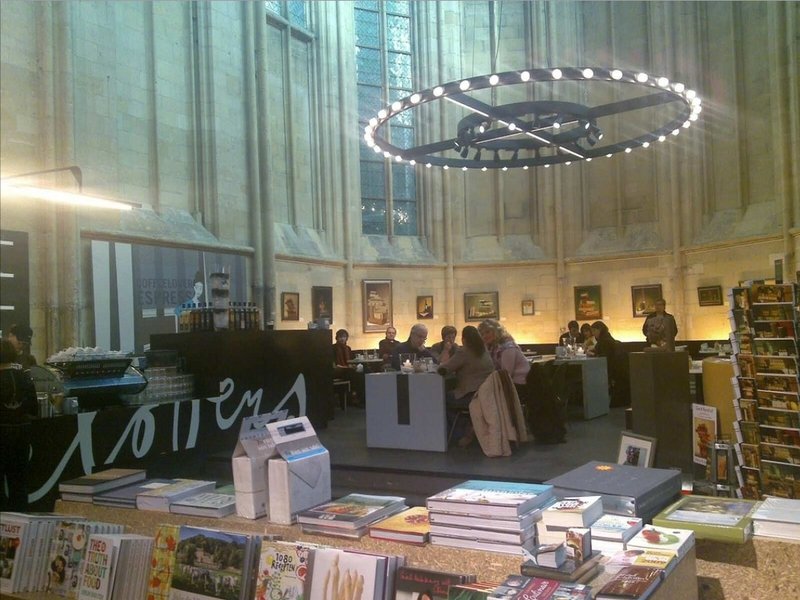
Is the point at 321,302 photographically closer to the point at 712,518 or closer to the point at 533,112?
the point at 533,112

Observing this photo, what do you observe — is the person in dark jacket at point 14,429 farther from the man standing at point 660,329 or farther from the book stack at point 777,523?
the man standing at point 660,329

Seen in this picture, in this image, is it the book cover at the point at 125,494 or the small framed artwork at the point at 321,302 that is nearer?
the book cover at the point at 125,494

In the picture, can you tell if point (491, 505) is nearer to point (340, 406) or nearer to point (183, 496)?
point (183, 496)

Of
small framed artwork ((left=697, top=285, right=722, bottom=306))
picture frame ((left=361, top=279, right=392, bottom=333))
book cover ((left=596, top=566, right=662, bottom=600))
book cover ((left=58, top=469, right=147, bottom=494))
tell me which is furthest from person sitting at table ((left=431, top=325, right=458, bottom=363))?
small framed artwork ((left=697, top=285, right=722, bottom=306))

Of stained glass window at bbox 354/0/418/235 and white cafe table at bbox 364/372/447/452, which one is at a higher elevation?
stained glass window at bbox 354/0/418/235

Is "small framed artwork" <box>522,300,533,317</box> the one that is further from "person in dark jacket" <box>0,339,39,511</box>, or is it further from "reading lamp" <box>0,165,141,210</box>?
"reading lamp" <box>0,165,141,210</box>

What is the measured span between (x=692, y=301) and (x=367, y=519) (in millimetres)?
11410

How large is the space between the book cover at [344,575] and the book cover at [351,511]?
7.8 inches

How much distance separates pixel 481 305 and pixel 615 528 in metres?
12.6

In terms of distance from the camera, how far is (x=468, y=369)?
20.4 feet

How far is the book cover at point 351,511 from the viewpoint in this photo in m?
2.30

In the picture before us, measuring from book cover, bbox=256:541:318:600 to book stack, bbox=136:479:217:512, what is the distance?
644 mm

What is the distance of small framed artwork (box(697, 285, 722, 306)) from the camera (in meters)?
12.0

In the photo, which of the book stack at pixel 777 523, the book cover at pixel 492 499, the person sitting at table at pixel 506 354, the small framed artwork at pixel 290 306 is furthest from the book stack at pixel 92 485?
the small framed artwork at pixel 290 306
